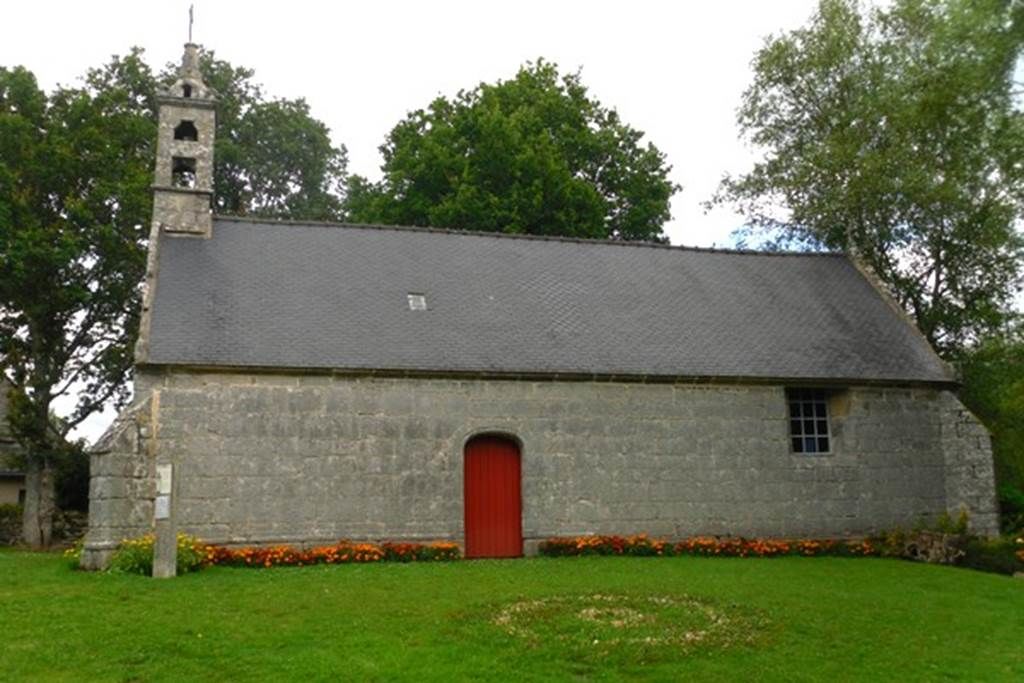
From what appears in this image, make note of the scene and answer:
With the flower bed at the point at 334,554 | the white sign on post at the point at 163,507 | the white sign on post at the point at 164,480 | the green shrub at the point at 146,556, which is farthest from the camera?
the flower bed at the point at 334,554

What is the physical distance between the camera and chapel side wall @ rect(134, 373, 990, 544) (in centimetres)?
1537

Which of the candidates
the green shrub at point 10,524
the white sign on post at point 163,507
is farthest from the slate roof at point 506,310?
the green shrub at point 10,524

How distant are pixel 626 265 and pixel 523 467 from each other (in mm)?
6382

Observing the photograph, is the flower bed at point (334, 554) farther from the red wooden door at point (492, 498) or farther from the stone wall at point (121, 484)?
the stone wall at point (121, 484)

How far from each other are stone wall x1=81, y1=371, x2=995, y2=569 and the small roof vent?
198cm

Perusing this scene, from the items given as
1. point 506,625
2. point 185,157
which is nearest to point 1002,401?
point 506,625

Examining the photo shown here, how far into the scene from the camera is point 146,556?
44.5 ft

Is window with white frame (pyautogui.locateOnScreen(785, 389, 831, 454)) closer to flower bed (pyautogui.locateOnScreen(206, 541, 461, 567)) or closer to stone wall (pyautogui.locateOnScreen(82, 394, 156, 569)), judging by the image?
flower bed (pyautogui.locateOnScreen(206, 541, 461, 567))

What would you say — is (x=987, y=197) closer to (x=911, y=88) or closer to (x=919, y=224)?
(x=919, y=224)

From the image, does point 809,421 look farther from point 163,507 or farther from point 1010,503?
point 163,507

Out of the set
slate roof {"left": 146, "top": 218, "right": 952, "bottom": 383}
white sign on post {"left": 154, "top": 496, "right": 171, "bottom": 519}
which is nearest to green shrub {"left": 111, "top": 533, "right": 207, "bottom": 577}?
white sign on post {"left": 154, "top": 496, "right": 171, "bottom": 519}

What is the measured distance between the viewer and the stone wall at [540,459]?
1521 centimetres

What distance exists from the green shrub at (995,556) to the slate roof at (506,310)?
12.3 ft

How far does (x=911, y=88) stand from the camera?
1419 cm
